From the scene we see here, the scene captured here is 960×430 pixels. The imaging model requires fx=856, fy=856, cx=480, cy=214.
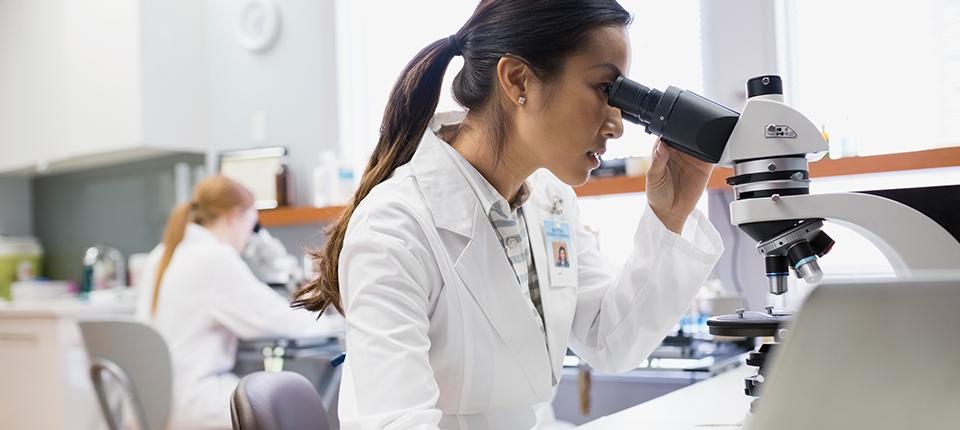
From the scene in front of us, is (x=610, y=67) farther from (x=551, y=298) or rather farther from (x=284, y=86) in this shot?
(x=284, y=86)

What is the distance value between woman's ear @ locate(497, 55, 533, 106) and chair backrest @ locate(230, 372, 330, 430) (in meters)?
0.51

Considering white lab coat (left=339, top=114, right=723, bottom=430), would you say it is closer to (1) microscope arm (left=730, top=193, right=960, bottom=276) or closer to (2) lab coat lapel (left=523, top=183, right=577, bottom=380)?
(2) lab coat lapel (left=523, top=183, right=577, bottom=380)

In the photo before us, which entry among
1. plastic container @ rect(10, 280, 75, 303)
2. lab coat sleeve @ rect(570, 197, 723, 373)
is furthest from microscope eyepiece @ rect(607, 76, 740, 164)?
plastic container @ rect(10, 280, 75, 303)

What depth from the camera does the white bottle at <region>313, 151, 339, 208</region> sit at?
3137 millimetres

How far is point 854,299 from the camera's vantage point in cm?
45

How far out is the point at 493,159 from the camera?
128cm

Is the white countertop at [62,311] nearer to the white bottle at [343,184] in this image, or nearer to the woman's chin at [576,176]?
the white bottle at [343,184]

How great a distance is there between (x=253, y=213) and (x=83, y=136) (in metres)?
1.25

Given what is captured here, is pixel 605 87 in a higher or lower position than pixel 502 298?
higher

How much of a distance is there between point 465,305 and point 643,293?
1.04 feet

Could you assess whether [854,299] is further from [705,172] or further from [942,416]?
[705,172]

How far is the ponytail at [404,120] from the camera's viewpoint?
129 cm

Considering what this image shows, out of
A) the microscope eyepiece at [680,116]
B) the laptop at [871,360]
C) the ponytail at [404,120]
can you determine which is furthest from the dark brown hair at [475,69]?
the laptop at [871,360]

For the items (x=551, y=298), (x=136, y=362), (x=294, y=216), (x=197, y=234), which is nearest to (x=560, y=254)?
(x=551, y=298)
